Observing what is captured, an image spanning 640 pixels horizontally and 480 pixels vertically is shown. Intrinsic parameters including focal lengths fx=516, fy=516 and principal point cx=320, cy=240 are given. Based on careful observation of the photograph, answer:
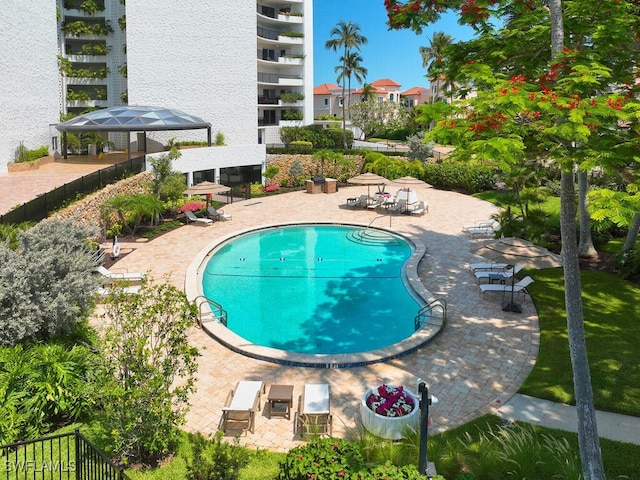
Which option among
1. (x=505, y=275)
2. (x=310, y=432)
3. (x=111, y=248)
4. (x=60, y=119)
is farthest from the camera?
(x=60, y=119)

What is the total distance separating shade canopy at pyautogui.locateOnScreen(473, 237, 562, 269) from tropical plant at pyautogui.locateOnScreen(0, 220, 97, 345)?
40.4 ft

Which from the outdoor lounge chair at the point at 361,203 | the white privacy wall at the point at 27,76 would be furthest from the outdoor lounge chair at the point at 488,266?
the white privacy wall at the point at 27,76

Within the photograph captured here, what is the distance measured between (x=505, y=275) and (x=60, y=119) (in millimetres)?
33967

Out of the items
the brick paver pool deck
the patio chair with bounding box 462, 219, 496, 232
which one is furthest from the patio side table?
the patio chair with bounding box 462, 219, 496, 232

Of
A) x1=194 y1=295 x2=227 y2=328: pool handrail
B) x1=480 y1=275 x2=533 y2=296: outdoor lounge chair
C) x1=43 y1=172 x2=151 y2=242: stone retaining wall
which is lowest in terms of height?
x1=194 y1=295 x2=227 y2=328: pool handrail

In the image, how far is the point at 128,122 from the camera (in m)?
32.5

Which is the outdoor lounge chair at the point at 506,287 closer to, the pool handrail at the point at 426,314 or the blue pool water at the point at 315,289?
the pool handrail at the point at 426,314

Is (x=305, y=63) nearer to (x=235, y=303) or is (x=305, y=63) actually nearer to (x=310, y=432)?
(x=235, y=303)

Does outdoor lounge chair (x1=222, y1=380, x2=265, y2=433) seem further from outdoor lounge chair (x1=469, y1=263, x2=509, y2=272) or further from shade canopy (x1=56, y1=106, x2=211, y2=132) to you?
shade canopy (x1=56, y1=106, x2=211, y2=132)

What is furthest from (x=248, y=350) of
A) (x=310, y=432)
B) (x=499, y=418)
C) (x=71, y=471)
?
(x=499, y=418)

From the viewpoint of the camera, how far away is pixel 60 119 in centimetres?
3797

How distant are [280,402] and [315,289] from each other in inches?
351

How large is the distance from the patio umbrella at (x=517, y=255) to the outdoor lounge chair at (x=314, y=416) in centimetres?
828

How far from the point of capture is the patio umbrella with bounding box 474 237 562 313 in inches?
639
